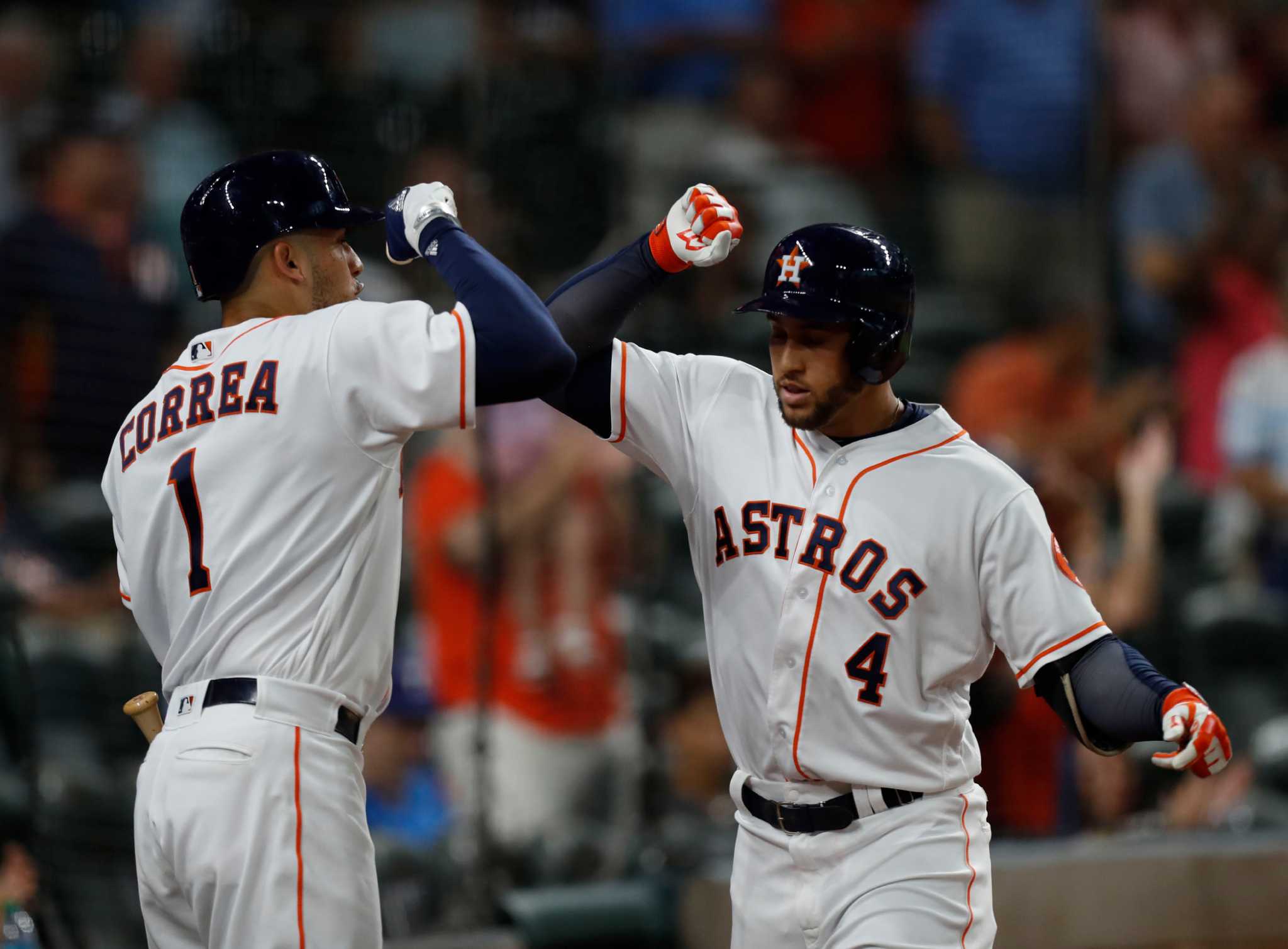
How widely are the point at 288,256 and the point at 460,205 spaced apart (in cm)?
219

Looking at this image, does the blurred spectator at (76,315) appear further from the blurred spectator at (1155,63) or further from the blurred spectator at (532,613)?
the blurred spectator at (1155,63)

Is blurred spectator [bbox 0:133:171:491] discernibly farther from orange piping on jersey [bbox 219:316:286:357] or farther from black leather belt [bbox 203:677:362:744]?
black leather belt [bbox 203:677:362:744]

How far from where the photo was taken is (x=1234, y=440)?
6.46 m

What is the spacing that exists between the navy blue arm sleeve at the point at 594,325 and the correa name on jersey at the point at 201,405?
21.0 inches

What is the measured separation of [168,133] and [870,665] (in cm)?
336

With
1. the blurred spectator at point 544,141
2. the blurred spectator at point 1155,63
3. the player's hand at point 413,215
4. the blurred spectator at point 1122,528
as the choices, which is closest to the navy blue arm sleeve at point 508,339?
the player's hand at point 413,215

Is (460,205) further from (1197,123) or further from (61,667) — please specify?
(1197,123)

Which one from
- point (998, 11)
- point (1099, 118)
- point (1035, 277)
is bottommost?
point (1035, 277)

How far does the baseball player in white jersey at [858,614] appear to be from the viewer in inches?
107

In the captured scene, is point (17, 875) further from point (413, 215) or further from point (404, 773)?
point (413, 215)

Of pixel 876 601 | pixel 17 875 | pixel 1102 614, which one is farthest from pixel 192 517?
pixel 1102 614

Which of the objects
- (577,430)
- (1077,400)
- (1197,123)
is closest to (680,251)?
(577,430)

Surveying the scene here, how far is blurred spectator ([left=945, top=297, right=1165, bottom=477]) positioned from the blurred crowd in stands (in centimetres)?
2

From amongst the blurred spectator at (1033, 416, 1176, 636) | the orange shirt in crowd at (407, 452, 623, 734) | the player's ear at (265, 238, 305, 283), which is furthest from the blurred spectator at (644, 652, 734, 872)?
the player's ear at (265, 238, 305, 283)
